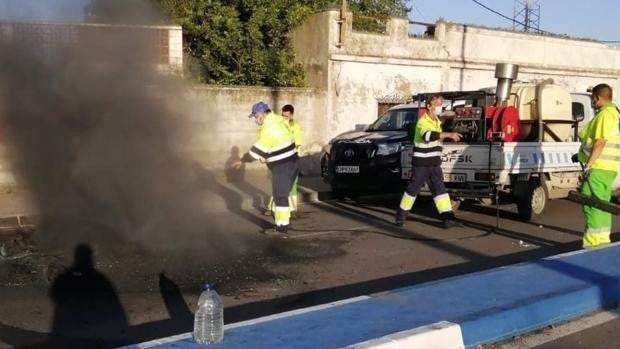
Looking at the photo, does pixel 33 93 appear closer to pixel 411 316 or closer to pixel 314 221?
pixel 314 221

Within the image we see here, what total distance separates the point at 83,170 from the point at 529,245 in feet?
18.8

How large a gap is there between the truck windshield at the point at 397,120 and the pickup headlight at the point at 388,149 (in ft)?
2.47

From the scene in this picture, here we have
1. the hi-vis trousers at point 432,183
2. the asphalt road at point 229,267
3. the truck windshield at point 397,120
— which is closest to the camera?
the asphalt road at point 229,267

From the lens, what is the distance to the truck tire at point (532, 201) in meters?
10.5

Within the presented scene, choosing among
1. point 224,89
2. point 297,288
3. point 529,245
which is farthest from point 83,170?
point 224,89

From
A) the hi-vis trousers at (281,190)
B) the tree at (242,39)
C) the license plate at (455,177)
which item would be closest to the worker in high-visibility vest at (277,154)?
the hi-vis trousers at (281,190)

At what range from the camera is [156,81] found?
9.21 metres

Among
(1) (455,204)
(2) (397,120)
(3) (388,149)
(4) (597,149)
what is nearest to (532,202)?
(1) (455,204)

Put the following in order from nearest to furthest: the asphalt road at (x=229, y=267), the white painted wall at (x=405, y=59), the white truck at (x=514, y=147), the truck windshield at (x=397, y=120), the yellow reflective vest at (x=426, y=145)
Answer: the asphalt road at (x=229, y=267)
the yellow reflective vest at (x=426, y=145)
the white truck at (x=514, y=147)
the truck windshield at (x=397, y=120)
the white painted wall at (x=405, y=59)

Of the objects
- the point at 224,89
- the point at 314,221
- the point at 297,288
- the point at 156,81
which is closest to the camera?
the point at 297,288

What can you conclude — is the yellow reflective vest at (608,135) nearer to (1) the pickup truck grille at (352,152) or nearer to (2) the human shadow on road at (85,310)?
(2) the human shadow on road at (85,310)

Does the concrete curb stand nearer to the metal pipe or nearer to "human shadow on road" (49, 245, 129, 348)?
"human shadow on road" (49, 245, 129, 348)

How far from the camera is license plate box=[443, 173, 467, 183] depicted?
414 inches

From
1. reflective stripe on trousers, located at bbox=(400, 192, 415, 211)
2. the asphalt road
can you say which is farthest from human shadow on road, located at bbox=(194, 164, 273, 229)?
reflective stripe on trousers, located at bbox=(400, 192, 415, 211)
